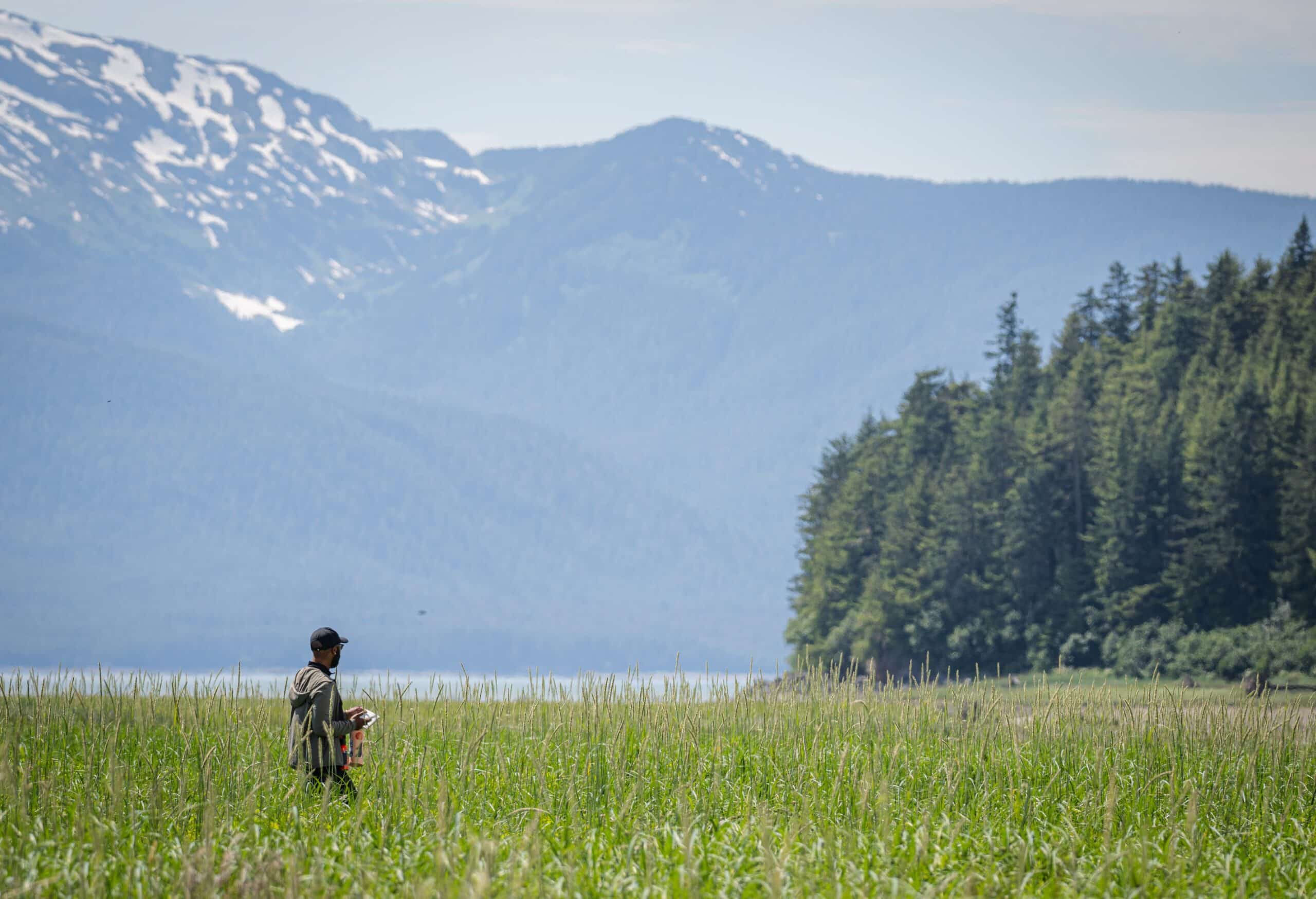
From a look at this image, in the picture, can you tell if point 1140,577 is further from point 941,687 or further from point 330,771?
point 330,771

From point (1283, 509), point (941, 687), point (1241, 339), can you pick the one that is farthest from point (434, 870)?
point (1241, 339)

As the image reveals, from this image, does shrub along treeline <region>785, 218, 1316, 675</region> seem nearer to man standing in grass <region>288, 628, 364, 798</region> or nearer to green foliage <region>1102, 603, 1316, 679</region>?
green foliage <region>1102, 603, 1316, 679</region>

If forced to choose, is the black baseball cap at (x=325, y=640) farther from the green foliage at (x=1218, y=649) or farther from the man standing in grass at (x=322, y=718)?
the green foliage at (x=1218, y=649)

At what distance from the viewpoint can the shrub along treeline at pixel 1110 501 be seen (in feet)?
204

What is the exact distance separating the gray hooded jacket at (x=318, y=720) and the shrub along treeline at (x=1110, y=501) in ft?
163

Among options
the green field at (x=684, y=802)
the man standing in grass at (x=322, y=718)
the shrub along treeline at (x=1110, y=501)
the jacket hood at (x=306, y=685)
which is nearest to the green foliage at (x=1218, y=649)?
the shrub along treeline at (x=1110, y=501)

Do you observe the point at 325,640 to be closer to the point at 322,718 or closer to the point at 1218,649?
the point at 322,718

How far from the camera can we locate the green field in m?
10.9

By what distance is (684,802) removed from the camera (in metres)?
11.2

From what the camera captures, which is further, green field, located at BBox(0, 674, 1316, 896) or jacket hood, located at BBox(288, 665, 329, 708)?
jacket hood, located at BBox(288, 665, 329, 708)

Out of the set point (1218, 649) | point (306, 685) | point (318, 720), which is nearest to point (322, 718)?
point (318, 720)

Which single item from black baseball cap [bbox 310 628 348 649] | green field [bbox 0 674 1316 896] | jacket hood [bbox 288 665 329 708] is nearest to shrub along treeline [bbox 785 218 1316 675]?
green field [bbox 0 674 1316 896]

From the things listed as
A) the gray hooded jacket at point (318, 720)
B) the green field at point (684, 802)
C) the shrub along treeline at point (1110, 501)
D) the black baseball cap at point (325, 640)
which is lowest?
the green field at point (684, 802)

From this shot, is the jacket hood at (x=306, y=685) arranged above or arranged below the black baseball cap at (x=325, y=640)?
below
